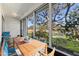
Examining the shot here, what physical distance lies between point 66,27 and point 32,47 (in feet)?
1.66

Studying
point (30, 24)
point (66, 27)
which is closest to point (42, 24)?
point (30, 24)

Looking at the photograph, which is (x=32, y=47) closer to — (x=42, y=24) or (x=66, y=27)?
(x=42, y=24)

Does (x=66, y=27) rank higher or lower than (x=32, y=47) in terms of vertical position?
higher

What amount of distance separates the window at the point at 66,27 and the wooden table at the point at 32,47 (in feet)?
0.52

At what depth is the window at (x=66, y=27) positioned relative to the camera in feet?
5.45

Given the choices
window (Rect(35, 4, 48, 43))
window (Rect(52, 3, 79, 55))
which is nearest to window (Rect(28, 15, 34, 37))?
window (Rect(35, 4, 48, 43))

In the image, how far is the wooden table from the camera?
1729 millimetres

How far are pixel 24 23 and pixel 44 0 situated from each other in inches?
15.7

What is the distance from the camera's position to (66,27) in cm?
169

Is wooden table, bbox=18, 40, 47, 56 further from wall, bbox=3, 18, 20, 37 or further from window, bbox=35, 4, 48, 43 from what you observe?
wall, bbox=3, 18, 20, 37

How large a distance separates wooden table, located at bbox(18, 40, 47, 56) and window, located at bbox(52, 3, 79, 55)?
0.52 feet

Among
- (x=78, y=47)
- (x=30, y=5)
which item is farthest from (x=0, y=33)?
(x=78, y=47)

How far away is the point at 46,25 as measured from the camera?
1.74 metres

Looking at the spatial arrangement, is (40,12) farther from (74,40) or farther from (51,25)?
(74,40)
